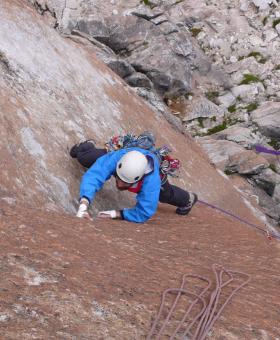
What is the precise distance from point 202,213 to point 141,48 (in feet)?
78.9

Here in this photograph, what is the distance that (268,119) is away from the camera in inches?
1291

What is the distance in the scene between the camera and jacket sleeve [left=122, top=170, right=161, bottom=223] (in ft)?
29.2

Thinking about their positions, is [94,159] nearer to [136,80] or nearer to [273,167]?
[273,167]

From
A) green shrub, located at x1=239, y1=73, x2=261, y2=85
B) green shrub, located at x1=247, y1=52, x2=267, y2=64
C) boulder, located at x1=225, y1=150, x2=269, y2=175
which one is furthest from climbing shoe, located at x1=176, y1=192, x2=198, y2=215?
green shrub, located at x1=247, y1=52, x2=267, y2=64

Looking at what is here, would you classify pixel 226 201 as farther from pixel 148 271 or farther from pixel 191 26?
pixel 191 26

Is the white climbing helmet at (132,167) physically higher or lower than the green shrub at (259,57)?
lower

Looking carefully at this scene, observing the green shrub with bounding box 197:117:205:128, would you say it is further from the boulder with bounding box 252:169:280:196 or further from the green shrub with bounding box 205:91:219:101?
the boulder with bounding box 252:169:280:196

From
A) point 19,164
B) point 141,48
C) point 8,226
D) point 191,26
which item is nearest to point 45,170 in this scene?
point 19,164

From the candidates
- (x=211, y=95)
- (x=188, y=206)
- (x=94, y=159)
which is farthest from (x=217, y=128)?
(x=94, y=159)

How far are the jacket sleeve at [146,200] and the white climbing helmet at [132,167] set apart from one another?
1.06 ft

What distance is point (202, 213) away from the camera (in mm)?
13078

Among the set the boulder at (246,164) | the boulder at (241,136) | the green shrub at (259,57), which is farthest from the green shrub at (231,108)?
the boulder at (246,164)

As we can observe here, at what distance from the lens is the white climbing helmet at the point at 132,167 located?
27.8 ft

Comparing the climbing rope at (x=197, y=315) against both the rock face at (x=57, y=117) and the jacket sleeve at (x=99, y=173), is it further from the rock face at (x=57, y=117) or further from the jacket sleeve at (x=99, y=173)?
the rock face at (x=57, y=117)
